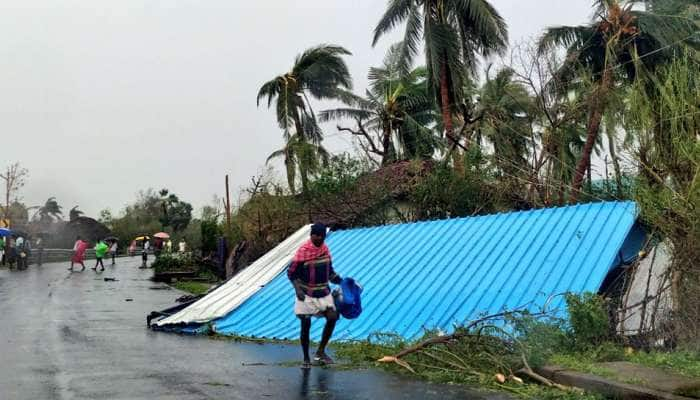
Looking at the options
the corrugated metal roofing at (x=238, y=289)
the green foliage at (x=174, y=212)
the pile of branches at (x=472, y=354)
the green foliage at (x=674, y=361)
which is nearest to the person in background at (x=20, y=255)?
the corrugated metal roofing at (x=238, y=289)

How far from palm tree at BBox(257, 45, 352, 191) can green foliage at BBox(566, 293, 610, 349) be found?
22.2 metres

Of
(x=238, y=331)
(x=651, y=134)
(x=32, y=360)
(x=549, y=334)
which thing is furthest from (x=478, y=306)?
(x=32, y=360)

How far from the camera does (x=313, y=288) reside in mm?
8797

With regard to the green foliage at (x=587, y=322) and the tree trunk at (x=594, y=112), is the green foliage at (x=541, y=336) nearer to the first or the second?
the green foliage at (x=587, y=322)

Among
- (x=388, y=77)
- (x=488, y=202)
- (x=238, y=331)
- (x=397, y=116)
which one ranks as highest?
(x=388, y=77)

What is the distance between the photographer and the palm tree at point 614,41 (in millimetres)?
20578

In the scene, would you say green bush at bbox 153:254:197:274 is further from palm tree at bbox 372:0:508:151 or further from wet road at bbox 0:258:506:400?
wet road at bbox 0:258:506:400

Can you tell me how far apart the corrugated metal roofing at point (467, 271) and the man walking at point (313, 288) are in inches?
66.2

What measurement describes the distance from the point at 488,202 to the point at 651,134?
929cm

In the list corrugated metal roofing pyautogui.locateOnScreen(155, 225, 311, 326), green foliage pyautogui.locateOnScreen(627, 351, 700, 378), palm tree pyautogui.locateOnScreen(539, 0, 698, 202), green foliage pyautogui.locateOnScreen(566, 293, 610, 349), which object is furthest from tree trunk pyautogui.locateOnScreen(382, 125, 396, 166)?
green foliage pyautogui.locateOnScreen(627, 351, 700, 378)

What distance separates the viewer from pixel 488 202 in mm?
18234

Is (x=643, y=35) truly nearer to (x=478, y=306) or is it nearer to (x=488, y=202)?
(x=488, y=202)

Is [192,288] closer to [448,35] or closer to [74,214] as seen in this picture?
[448,35]

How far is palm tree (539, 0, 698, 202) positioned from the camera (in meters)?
20.6
